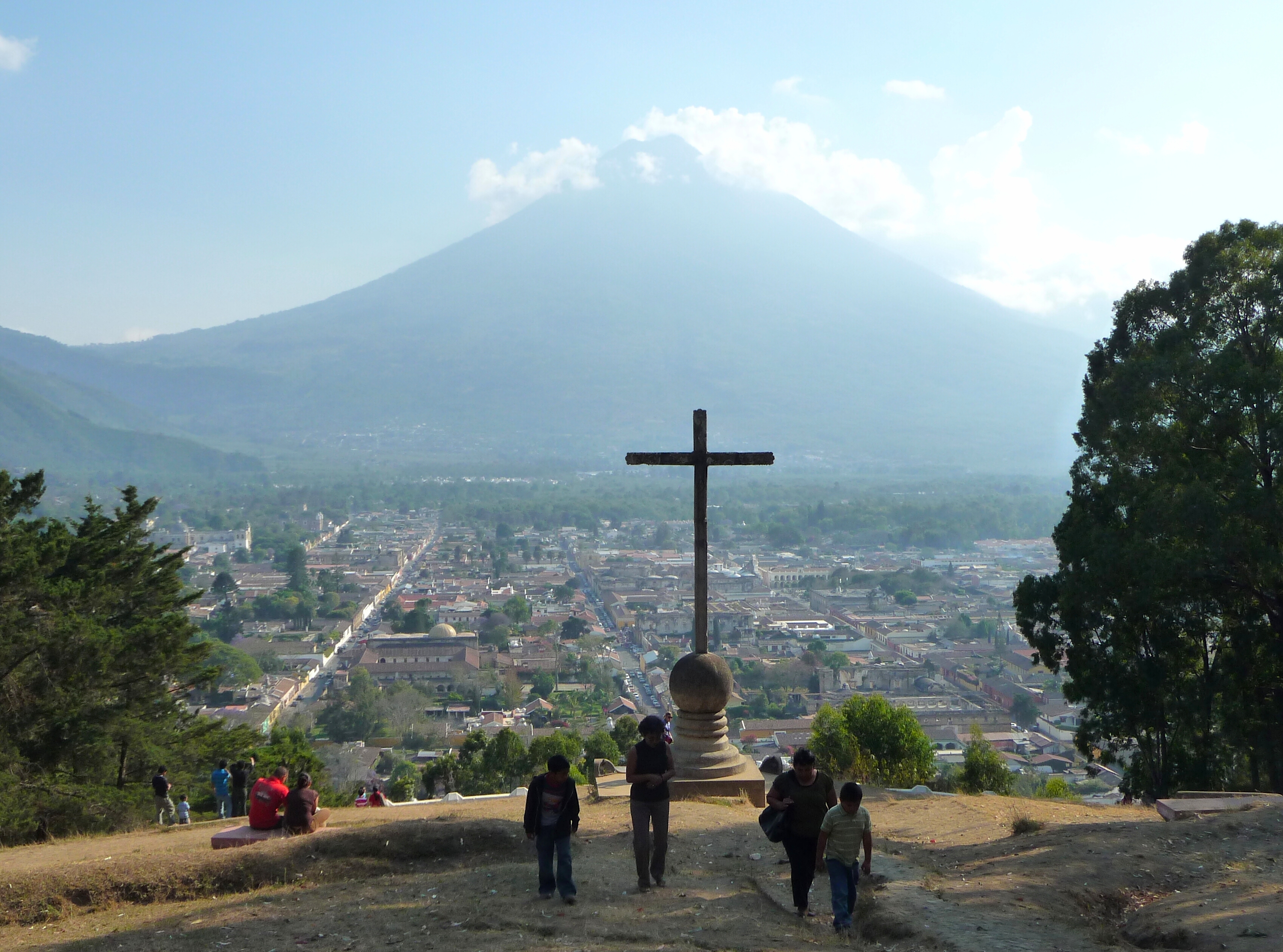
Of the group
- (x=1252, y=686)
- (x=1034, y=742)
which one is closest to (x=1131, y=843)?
(x=1252, y=686)

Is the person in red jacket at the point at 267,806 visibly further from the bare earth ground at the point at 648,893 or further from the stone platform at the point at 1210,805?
the stone platform at the point at 1210,805

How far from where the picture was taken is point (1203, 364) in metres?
10.2

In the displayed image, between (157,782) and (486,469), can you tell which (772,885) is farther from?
(486,469)

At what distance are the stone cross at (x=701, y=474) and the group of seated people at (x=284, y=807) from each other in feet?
10.2

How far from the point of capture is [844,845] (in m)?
4.95

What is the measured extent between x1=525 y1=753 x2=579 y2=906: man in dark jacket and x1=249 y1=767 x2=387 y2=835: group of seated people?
2.20m

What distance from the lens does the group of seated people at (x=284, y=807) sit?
6812mm

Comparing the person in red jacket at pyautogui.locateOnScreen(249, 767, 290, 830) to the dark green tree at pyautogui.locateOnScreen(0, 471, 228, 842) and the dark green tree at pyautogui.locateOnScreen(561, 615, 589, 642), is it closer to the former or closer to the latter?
the dark green tree at pyautogui.locateOnScreen(0, 471, 228, 842)

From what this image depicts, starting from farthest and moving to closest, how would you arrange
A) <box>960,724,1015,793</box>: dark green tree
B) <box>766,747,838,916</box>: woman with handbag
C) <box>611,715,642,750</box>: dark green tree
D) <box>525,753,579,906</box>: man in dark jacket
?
<box>611,715,642,750</box>: dark green tree → <box>960,724,1015,793</box>: dark green tree → <box>525,753,579,906</box>: man in dark jacket → <box>766,747,838,916</box>: woman with handbag

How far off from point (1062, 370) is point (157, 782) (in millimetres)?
205356

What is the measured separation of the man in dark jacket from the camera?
5.23 metres

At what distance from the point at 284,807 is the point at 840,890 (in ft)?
12.7

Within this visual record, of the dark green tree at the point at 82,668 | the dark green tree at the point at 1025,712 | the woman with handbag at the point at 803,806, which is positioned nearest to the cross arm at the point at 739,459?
the woman with handbag at the point at 803,806

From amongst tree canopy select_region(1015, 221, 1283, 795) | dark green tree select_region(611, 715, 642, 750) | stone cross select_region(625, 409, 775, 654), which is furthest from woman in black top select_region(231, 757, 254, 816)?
dark green tree select_region(611, 715, 642, 750)
